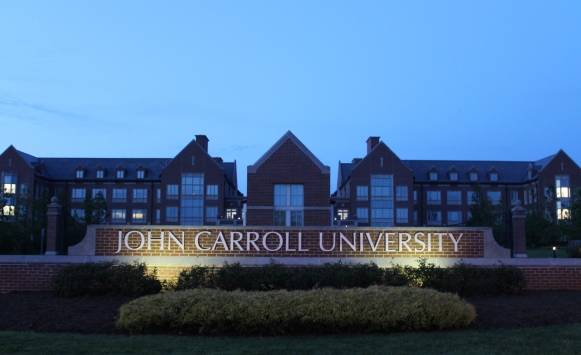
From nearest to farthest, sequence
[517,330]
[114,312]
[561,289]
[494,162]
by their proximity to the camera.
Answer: [517,330]
[114,312]
[561,289]
[494,162]

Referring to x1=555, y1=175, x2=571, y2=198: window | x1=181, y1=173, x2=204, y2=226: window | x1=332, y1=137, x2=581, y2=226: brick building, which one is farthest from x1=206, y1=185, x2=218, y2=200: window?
x1=555, y1=175, x2=571, y2=198: window

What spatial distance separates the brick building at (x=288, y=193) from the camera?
30562 millimetres

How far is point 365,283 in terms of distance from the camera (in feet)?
44.4

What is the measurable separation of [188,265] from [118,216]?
7360cm

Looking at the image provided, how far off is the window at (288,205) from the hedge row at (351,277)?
16.1 m

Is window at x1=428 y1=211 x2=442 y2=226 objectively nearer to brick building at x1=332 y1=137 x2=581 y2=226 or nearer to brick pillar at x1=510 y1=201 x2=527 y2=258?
brick building at x1=332 y1=137 x2=581 y2=226

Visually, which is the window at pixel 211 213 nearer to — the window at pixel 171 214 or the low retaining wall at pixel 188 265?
the window at pixel 171 214

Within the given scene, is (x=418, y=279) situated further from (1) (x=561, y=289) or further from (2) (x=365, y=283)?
(1) (x=561, y=289)

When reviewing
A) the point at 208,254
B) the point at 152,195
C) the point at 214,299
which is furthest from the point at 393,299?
the point at 152,195

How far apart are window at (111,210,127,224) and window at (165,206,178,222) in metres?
9.76

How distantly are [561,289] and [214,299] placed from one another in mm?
9490

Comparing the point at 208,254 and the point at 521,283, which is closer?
the point at 521,283

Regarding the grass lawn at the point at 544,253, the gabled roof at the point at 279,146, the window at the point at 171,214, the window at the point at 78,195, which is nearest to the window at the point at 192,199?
the window at the point at 171,214

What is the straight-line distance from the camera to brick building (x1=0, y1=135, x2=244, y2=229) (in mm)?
77625
